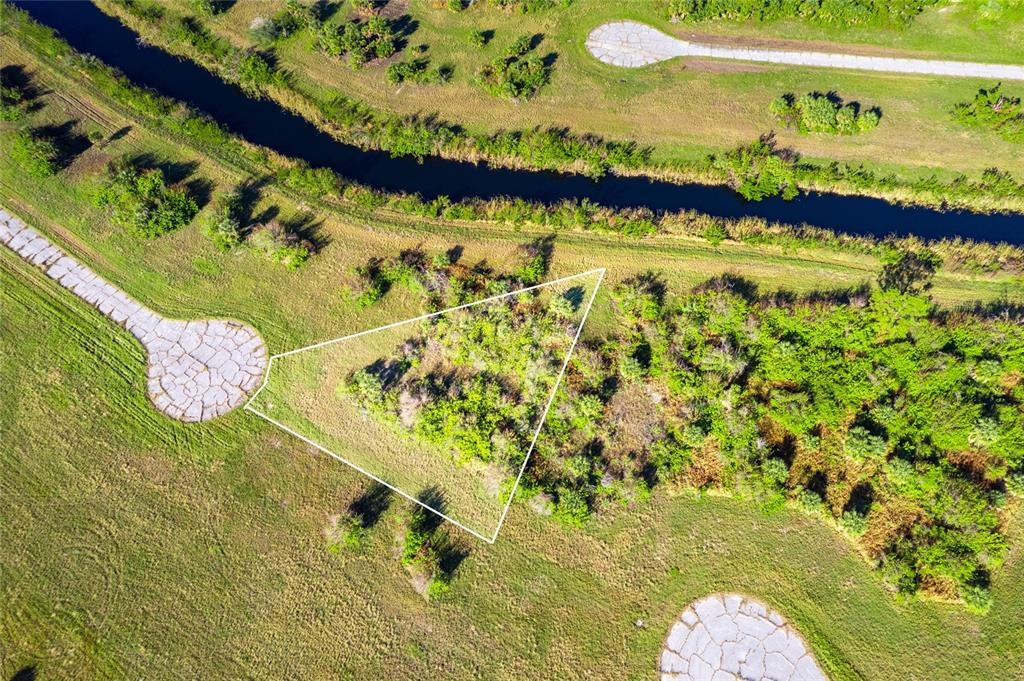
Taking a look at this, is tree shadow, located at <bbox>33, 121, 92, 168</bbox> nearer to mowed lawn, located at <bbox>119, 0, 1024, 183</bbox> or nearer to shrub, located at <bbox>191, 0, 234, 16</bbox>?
mowed lawn, located at <bbox>119, 0, 1024, 183</bbox>

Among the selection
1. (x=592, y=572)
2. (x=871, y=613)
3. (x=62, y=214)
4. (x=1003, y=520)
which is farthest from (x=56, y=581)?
(x=1003, y=520)

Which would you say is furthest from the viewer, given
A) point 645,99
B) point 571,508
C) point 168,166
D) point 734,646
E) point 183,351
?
point 645,99

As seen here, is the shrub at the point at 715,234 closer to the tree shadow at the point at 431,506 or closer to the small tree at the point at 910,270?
the small tree at the point at 910,270

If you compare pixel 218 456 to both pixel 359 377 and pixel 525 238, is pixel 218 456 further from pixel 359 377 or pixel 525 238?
pixel 525 238

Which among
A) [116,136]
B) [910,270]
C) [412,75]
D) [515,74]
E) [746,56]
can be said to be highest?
[746,56]

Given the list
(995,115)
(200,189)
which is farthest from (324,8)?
(995,115)

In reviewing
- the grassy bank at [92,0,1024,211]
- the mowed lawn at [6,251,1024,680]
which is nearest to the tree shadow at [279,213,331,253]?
the grassy bank at [92,0,1024,211]

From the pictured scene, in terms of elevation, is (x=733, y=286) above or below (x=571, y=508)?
above

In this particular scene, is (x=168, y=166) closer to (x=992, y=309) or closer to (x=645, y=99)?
(x=645, y=99)
